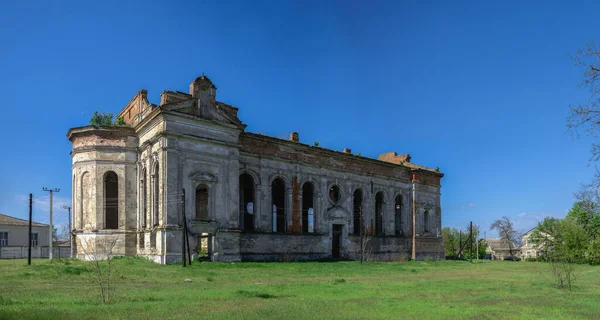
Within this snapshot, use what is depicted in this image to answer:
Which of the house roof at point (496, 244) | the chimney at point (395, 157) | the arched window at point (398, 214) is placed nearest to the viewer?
the arched window at point (398, 214)

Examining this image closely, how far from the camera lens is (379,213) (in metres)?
43.7

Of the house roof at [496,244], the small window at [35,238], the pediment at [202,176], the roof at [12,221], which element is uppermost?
the pediment at [202,176]

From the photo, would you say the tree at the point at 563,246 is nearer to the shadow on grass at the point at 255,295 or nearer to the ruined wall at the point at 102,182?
the shadow on grass at the point at 255,295

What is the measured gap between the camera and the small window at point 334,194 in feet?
127

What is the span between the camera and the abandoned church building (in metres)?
27.8

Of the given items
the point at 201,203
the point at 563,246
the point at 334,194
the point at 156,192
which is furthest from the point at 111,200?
the point at 563,246

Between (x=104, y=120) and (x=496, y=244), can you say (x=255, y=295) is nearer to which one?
(x=104, y=120)

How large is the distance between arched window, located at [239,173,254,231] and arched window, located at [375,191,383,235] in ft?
41.2

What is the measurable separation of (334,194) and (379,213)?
625 cm

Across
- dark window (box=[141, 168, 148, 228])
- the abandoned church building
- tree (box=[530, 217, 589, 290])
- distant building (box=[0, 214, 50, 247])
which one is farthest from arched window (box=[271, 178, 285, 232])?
distant building (box=[0, 214, 50, 247])

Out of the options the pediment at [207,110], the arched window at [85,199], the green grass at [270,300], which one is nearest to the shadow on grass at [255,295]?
the green grass at [270,300]

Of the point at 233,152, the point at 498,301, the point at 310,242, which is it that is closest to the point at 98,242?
the point at 233,152

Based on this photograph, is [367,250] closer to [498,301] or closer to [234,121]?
[234,121]

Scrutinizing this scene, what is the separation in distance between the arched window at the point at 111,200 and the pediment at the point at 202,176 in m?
5.70
